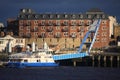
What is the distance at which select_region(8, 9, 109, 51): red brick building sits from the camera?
188 meters

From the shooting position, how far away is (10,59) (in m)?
139

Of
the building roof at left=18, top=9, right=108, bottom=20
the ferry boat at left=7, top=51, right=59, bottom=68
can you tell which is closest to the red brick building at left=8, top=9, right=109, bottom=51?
the building roof at left=18, top=9, right=108, bottom=20

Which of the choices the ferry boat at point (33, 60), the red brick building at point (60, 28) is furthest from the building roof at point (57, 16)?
the ferry boat at point (33, 60)

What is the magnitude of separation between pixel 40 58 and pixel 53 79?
43.3m

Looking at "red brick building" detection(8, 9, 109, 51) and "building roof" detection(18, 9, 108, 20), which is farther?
"building roof" detection(18, 9, 108, 20)

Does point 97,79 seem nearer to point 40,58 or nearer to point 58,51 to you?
point 40,58

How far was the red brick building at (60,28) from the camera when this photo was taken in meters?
188

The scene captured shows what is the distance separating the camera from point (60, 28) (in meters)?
189

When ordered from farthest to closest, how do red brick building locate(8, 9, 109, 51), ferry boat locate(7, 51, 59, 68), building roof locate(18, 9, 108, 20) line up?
building roof locate(18, 9, 108, 20) < red brick building locate(8, 9, 109, 51) < ferry boat locate(7, 51, 59, 68)

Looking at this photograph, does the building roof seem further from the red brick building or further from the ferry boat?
the ferry boat

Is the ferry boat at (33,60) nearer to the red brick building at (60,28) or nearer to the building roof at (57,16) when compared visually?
the red brick building at (60,28)

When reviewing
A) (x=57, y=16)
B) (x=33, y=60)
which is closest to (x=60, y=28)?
(x=57, y=16)

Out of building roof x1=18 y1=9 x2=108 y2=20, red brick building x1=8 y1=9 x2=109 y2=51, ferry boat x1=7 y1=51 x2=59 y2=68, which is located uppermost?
building roof x1=18 y1=9 x2=108 y2=20

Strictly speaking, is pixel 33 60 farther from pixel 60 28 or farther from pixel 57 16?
pixel 57 16
